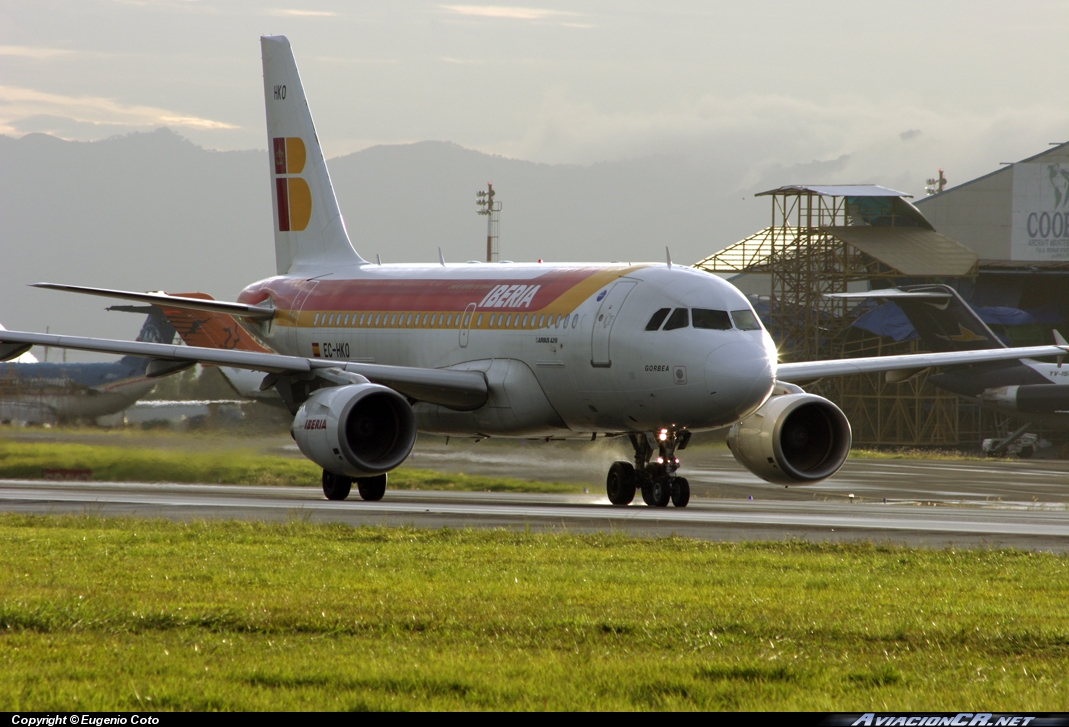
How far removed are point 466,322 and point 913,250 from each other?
43498 mm

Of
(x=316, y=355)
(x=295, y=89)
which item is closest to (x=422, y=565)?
(x=316, y=355)

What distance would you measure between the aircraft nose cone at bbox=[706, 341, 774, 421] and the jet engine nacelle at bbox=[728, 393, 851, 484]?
70.0 inches

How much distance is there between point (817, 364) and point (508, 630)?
19.6 m

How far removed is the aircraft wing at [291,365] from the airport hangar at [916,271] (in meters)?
39.6

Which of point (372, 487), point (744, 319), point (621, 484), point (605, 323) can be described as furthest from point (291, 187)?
point (744, 319)

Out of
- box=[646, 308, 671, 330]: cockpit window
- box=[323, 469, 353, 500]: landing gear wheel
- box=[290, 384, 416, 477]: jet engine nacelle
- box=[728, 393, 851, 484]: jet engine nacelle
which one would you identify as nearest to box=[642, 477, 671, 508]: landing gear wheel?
box=[728, 393, 851, 484]: jet engine nacelle

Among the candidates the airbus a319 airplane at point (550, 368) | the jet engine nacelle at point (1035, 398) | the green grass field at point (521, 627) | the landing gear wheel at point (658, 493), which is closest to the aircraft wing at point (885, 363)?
the airbus a319 airplane at point (550, 368)

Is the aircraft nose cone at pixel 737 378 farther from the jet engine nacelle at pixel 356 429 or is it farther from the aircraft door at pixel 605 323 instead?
the jet engine nacelle at pixel 356 429

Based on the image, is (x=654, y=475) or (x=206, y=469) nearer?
(x=654, y=475)

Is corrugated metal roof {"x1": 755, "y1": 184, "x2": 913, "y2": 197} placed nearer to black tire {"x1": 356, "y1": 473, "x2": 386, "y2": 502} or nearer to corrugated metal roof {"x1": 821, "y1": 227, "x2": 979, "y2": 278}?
corrugated metal roof {"x1": 821, "y1": 227, "x2": 979, "y2": 278}

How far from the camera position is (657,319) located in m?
23.6

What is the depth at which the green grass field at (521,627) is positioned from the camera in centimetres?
735

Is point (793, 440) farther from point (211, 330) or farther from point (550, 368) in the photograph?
point (211, 330)

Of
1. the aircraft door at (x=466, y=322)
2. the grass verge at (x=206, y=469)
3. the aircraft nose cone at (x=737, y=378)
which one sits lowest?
the grass verge at (x=206, y=469)
